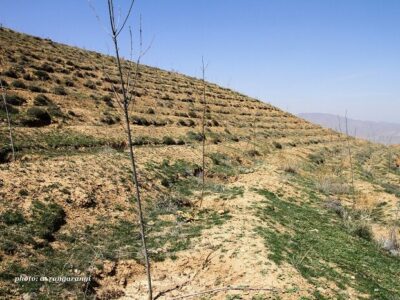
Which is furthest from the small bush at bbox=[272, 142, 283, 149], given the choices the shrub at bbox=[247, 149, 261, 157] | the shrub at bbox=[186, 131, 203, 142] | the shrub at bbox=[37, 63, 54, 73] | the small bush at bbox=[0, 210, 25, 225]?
the small bush at bbox=[0, 210, 25, 225]

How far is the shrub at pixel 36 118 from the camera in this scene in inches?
935

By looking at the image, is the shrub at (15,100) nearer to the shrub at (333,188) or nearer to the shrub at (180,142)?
the shrub at (180,142)

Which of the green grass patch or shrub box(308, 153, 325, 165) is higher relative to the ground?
shrub box(308, 153, 325, 165)

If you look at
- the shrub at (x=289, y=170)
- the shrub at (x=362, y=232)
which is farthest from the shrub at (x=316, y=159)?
the shrub at (x=362, y=232)

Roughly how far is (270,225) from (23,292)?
29.6 feet

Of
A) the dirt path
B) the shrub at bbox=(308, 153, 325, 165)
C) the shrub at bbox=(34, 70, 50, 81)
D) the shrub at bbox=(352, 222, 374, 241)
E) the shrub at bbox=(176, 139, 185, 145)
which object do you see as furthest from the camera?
the shrub at bbox=(308, 153, 325, 165)

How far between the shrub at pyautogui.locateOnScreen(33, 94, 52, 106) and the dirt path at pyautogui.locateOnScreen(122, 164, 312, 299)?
19655 mm

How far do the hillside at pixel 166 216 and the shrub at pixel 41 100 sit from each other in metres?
0.10

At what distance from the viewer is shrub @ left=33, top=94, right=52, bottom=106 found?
2767 cm

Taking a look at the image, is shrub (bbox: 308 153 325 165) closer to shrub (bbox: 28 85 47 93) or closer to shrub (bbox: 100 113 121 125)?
shrub (bbox: 100 113 121 125)

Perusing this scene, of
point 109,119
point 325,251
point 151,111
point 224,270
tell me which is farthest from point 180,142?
point 224,270

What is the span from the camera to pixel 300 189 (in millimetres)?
22531

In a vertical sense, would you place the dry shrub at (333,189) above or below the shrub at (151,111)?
below

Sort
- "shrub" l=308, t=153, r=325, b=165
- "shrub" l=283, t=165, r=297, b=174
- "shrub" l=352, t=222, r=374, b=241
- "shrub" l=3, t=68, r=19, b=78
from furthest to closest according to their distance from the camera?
"shrub" l=308, t=153, r=325, b=165, "shrub" l=3, t=68, r=19, b=78, "shrub" l=283, t=165, r=297, b=174, "shrub" l=352, t=222, r=374, b=241
